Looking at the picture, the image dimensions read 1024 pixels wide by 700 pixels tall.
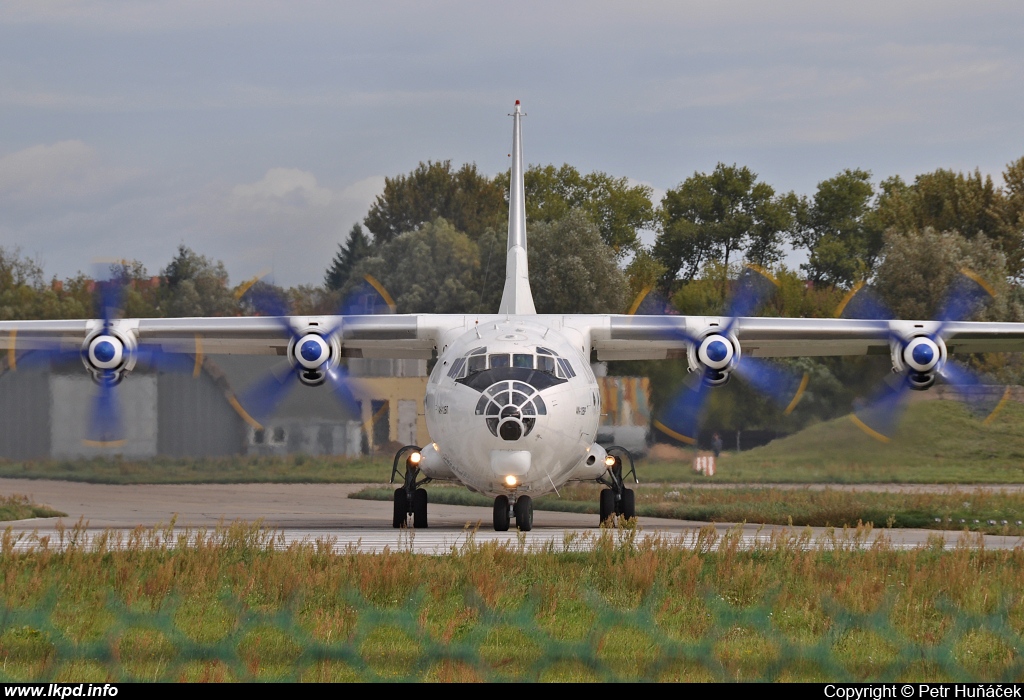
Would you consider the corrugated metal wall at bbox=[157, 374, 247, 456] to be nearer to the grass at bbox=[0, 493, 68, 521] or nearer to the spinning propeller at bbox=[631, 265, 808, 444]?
the grass at bbox=[0, 493, 68, 521]

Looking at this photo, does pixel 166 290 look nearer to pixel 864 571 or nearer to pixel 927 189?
pixel 927 189

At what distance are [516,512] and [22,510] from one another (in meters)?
11.4

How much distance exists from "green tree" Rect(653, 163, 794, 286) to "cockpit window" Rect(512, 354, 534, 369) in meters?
53.3

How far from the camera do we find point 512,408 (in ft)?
62.4

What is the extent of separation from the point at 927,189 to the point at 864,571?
56623 millimetres

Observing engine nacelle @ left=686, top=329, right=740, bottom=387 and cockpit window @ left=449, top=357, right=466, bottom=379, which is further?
engine nacelle @ left=686, top=329, right=740, bottom=387

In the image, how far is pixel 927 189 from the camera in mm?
66812

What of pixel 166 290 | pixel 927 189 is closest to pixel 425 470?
pixel 166 290

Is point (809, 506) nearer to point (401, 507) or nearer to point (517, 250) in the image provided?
point (517, 250)

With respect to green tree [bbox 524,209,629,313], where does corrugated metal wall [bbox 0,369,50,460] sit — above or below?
below

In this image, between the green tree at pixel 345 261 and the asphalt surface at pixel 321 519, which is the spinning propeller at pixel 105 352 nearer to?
the asphalt surface at pixel 321 519

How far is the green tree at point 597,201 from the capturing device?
71812 millimetres

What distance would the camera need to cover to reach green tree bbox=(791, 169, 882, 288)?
243ft

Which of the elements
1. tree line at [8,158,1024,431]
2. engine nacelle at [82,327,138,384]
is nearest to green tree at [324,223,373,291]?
tree line at [8,158,1024,431]
